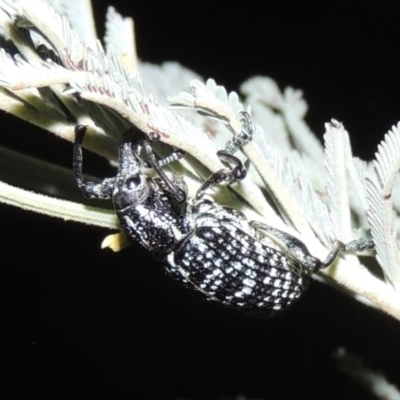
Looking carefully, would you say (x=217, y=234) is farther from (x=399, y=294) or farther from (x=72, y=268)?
(x=72, y=268)

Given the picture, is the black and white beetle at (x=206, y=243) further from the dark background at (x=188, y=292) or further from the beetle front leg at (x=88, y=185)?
the dark background at (x=188, y=292)

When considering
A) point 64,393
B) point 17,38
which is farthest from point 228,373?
point 17,38

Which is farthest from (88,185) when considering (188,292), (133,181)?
(188,292)

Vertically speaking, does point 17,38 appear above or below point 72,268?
above

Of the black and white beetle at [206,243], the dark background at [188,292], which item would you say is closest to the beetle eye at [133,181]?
the black and white beetle at [206,243]

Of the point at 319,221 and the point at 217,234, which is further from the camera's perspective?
the point at 217,234

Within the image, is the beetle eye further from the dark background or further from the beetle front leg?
the dark background
